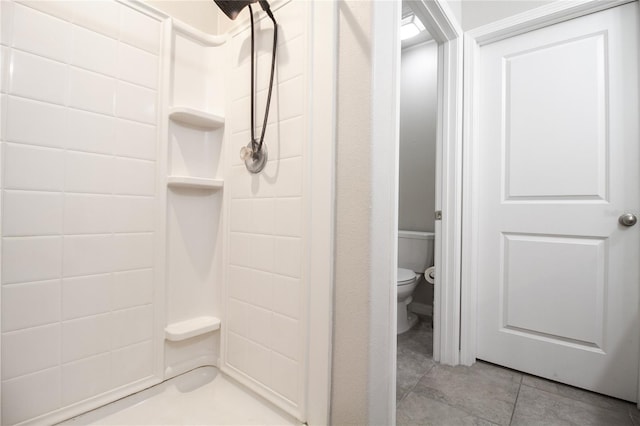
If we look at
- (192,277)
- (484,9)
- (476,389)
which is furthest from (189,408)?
(484,9)

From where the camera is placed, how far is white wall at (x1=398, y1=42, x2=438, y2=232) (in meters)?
2.49

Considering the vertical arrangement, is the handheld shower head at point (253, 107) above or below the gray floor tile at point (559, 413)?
above

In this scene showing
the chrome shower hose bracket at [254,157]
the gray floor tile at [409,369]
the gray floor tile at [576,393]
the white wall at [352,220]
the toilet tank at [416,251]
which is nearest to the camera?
the white wall at [352,220]

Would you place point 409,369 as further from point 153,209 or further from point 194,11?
point 194,11

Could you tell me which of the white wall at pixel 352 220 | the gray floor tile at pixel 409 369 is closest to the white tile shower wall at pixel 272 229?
the white wall at pixel 352 220

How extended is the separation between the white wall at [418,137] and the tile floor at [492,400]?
120 centimetres

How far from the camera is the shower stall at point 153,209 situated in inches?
33.1

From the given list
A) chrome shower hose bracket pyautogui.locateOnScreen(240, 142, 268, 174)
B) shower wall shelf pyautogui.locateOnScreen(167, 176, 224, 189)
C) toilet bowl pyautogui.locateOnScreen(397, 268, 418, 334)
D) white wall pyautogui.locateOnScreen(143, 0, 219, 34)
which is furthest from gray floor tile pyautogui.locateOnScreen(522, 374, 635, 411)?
white wall pyautogui.locateOnScreen(143, 0, 219, 34)

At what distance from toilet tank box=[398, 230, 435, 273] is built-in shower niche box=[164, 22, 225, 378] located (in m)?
1.54

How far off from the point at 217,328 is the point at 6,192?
0.80 meters

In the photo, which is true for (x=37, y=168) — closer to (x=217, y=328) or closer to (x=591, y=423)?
(x=217, y=328)

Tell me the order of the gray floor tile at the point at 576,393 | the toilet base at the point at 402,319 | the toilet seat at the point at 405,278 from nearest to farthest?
the gray floor tile at the point at 576,393
the toilet seat at the point at 405,278
the toilet base at the point at 402,319

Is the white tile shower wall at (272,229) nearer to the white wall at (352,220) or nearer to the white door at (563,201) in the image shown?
the white wall at (352,220)

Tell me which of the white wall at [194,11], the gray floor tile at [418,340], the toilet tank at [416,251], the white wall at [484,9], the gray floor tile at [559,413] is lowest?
the gray floor tile at [418,340]
